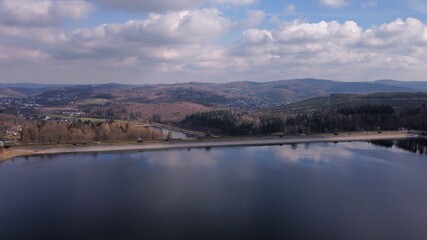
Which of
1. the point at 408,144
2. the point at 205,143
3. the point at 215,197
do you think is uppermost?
the point at 408,144

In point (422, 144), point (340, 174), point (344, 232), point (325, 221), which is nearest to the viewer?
point (344, 232)

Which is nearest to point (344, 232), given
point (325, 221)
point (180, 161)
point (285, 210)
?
point (325, 221)

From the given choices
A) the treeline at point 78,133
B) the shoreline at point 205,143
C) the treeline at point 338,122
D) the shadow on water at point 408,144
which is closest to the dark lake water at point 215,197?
the shoreline at point 205,143

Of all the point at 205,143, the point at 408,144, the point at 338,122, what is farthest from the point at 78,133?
the point at 408,144

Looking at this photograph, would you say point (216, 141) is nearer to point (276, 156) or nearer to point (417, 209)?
point (276, 156)

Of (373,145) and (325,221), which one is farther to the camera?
(373,145)

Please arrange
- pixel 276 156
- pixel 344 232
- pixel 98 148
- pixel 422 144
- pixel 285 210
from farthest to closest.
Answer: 1. pixel 422 144
2. pixel 98 148
3. pixel 276 156
4. pixel 285 210
5. pixel 344 232

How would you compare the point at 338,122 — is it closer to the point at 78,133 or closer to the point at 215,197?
the point at 78,133
